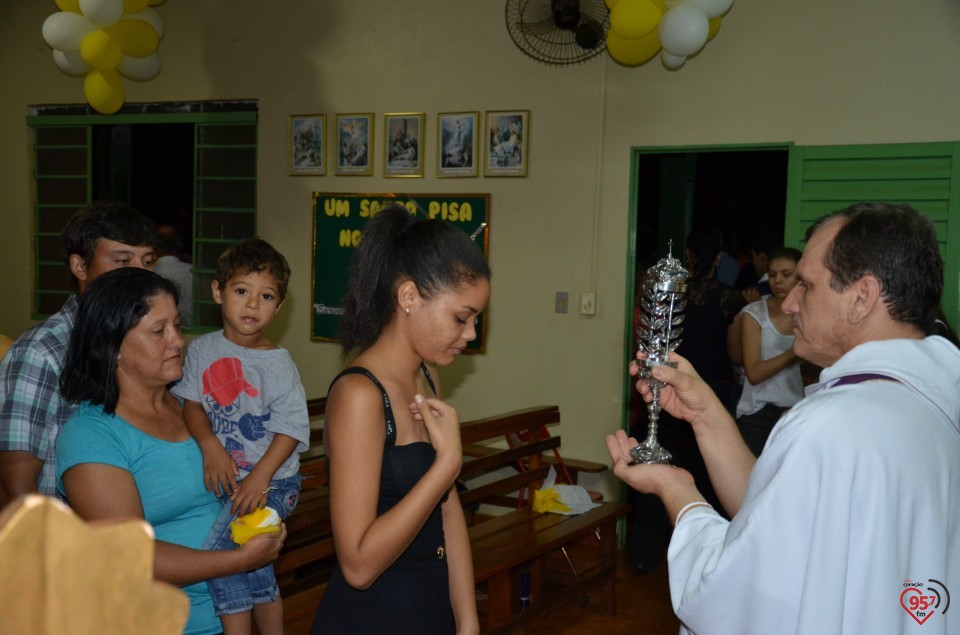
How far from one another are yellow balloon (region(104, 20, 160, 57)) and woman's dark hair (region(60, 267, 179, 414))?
14.0 ft

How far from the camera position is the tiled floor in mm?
4352

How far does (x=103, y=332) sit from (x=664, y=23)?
358cm

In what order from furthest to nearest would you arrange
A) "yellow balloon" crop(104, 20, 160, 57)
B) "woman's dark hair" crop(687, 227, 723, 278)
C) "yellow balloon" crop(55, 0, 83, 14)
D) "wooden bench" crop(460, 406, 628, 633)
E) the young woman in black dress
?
"yellow balloon" crop(104, 20, 160, 57), "yellow balloon" crop(55, 0, 83, 14), "woman's dark hair" crop(687, 227, 723, 278), "wooden bench" crop(460, 406, 628, 633), the young woman in black dress

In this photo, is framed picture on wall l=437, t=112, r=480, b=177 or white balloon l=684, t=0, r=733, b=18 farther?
framed picture on wall l=437, t=112, r=480, b=177

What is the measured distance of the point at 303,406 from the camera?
9.05 feet

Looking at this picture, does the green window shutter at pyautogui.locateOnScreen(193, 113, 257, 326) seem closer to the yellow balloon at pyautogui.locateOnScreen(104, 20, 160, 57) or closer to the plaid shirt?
the yellow balloon at pyautogui.locateOnScreen(104, 20, 160, 57)

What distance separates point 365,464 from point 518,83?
14.8 ft

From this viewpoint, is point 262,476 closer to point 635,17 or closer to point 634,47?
point 635,17

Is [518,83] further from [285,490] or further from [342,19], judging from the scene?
[285,490]

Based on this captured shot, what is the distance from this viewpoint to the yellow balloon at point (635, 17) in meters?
4.41

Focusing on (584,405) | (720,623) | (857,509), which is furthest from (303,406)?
(584,405)

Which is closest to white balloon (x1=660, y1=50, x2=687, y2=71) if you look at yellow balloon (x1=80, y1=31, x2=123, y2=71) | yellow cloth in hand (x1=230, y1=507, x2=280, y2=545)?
yellow balloon (x1=80, y1=31, x2=123, y2=71)

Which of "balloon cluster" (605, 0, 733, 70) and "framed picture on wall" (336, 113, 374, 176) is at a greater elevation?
"balloon cluster" (605, 0, 733, 70)

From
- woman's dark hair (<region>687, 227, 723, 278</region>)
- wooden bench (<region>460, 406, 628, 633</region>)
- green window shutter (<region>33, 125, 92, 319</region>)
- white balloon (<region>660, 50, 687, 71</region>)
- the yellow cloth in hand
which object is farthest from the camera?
green window shutter (<region>33, 125, 92, 319</region>)
